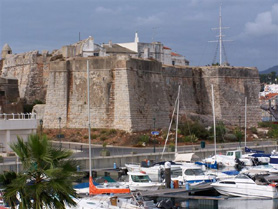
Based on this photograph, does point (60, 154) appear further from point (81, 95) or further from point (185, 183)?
point (81, 95)

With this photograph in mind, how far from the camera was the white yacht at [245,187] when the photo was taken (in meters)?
26.9

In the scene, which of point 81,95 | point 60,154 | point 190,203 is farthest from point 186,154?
point 60,154

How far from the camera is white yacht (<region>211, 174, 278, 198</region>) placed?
26852mm

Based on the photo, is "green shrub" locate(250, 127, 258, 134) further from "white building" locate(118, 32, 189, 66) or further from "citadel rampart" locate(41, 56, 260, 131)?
"white building" locate(118, 32, 189, 66)

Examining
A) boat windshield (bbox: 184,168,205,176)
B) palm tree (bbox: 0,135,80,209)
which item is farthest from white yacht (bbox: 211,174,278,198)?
palm tree (bbox: 0,135,80,209)

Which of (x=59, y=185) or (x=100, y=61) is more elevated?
(x=100, y=61)

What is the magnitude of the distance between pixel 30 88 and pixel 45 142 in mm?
50409

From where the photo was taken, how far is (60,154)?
13.7 metres

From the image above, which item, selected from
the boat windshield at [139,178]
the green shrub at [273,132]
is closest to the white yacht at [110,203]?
the boat windshield at [139,178]

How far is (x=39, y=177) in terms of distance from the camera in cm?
1374

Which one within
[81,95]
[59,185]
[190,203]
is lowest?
[190,203]

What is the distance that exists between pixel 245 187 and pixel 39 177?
15467mm

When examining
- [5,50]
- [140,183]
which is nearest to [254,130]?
[140,183]

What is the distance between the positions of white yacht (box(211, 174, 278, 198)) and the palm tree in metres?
15.0
